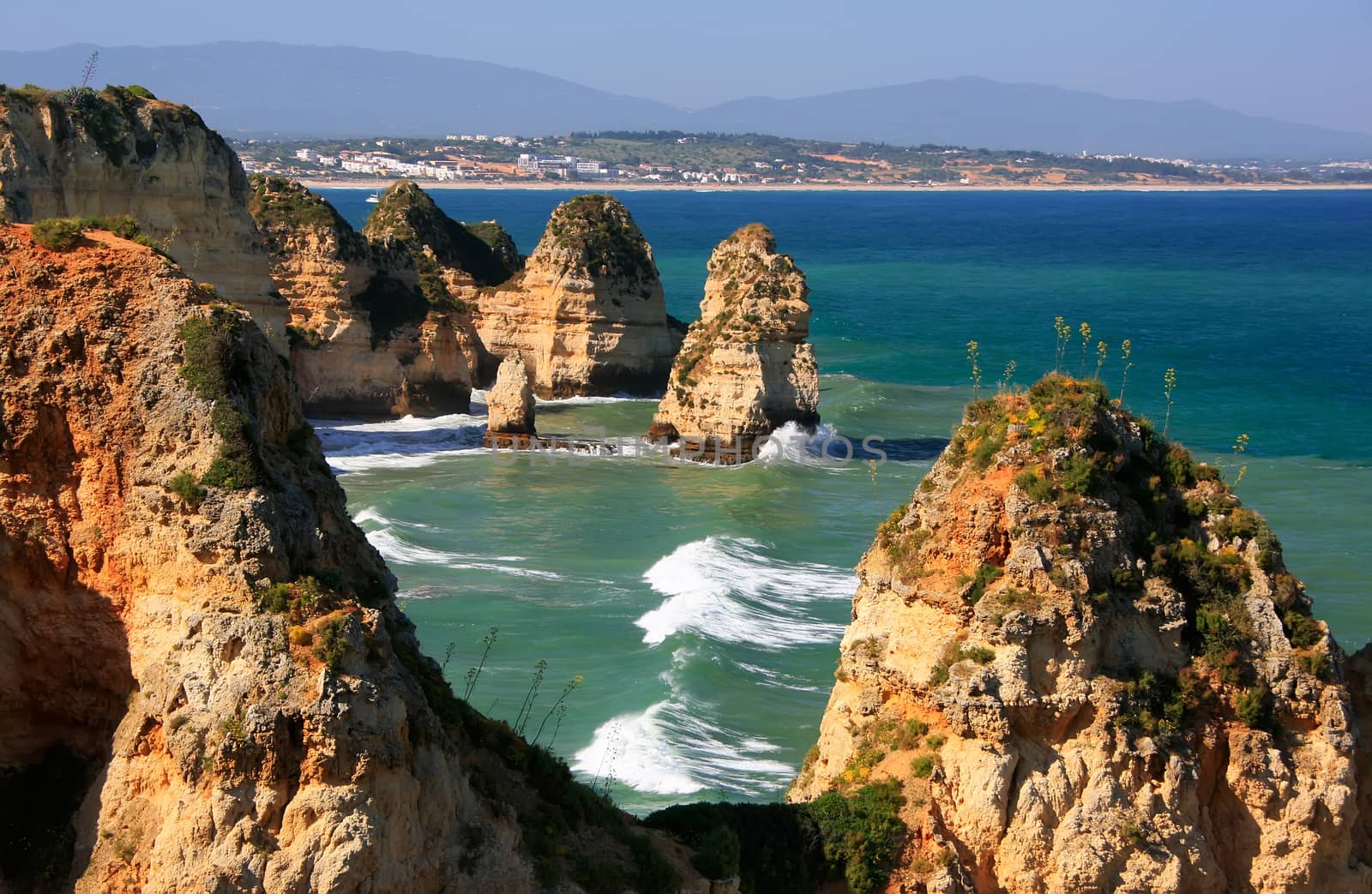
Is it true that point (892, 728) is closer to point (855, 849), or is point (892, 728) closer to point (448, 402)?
point (855, 849)

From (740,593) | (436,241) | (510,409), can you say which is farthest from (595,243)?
(740,593)

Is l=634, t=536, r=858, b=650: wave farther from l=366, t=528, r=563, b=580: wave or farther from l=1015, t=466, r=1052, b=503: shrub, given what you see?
l=1015, t=466, r=1052, b=503: shrub

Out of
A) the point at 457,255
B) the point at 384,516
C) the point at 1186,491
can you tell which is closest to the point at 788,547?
the point at 384,516

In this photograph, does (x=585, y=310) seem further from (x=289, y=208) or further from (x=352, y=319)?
(x=289, y=208)

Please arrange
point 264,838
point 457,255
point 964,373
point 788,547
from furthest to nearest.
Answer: point 964,373, point 457,255, point 788,547, point 264,838

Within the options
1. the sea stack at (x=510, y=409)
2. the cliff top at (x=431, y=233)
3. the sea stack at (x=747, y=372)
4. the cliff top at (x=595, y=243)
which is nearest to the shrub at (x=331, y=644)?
the sea stack at (x=747, y=372)

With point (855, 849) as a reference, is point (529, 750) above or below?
above
